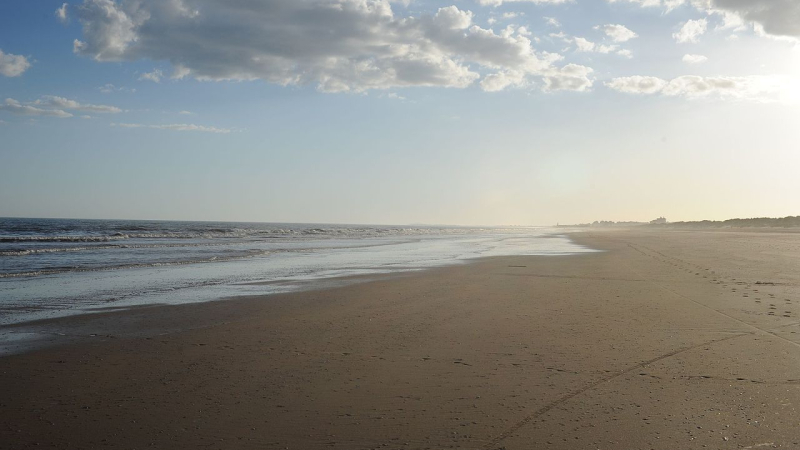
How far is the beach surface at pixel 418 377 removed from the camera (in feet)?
13.2

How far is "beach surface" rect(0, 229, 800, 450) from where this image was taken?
4.01 meters

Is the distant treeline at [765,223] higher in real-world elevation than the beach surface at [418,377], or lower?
higher

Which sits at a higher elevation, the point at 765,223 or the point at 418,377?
the point at 765,223

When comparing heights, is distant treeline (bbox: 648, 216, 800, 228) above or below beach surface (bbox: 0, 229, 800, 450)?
above

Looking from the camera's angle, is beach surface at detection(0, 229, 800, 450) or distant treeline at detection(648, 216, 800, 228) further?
distant treeline at detection(648, 216, 800, 228)

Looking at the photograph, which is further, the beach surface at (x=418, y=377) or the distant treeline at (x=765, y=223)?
Result: the distant treeline at (x=765, y=223)

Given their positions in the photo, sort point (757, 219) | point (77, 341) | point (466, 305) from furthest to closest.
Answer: point (757, 219)
point (466, 305)
point (77, 341)

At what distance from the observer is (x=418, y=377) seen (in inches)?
215

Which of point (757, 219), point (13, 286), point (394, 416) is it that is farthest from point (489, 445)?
point (757, 219)

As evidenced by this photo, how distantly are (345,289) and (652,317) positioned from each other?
6.93 metres

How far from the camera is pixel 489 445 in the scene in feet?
12.5

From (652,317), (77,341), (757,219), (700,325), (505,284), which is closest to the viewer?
(77,341)

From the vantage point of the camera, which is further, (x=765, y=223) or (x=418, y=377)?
(x=765, y=223)

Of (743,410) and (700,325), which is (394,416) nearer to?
(743,410)
